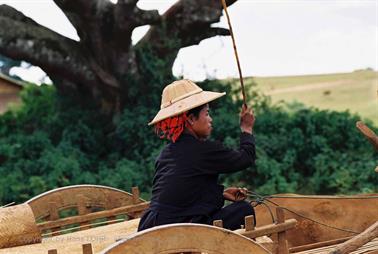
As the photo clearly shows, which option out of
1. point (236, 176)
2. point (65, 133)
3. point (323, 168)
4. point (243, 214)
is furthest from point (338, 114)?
point (243, 214)

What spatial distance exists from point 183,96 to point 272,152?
6493 millimetres

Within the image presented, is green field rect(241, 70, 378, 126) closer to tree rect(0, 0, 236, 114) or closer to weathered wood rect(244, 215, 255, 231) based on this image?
tree rect(0, 0, 236, 114)

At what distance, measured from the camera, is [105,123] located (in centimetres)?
1162

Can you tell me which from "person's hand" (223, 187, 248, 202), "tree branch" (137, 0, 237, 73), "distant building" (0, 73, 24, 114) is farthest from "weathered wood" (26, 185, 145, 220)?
"distant building" (0, 73, 24, 114)

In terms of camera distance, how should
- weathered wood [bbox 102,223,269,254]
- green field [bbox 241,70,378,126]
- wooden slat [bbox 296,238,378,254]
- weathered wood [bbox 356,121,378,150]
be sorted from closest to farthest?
weathered wood [bbox 102,223,269,254], wooden slat [bbox 296,238,378,254], weathered wood [bbox 356,121,378,150], green field [bbox 241,70,378,126]

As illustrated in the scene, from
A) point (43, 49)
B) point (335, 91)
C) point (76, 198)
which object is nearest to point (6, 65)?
point (43, 49)

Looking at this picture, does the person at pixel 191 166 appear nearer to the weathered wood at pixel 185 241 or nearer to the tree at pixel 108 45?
the weathered wood at pixel 185 241

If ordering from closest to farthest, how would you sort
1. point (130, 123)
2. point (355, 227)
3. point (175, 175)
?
point (175, 175) → point (355, 227) → point (130, 123)

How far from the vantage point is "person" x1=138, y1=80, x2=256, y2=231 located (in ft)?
14.0

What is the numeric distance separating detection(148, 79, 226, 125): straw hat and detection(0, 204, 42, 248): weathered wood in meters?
1.18

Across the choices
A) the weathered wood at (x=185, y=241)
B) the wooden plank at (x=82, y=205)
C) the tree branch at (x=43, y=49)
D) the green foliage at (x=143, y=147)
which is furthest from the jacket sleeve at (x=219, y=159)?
the tree branch at (x=43, y=49)

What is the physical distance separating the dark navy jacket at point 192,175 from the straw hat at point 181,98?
0.48 ft

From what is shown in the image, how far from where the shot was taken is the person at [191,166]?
4.26 metres

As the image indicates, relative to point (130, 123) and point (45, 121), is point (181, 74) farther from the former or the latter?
point (45, 121)
